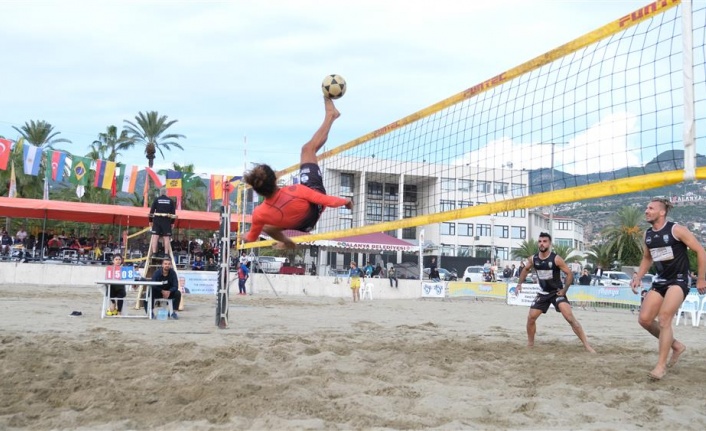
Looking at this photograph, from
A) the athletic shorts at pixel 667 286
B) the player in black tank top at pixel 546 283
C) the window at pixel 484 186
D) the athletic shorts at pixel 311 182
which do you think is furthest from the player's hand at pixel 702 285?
the window at pixel 484 186

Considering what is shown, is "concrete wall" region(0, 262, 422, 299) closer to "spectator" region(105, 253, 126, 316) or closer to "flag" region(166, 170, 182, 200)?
"flag" region(166, 170, 182, 200)

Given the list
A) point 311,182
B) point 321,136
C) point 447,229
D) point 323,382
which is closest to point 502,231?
point 447,229

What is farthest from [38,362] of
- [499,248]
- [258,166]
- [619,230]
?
[499,248]

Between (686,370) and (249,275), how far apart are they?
1613cm

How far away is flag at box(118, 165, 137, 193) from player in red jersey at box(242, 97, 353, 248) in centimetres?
1837

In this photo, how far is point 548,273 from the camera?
7562 millimetres

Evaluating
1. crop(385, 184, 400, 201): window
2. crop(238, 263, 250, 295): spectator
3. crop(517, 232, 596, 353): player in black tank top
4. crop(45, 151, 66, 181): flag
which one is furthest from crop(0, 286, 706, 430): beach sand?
crop(45, 151, 66, 181): flag

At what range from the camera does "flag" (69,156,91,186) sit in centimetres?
2167

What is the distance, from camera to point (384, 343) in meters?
7.25

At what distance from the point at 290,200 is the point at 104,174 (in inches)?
741

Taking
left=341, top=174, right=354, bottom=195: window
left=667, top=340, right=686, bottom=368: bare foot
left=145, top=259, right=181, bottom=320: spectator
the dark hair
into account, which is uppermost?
left=341, top=174, right=354, bottom=195: window

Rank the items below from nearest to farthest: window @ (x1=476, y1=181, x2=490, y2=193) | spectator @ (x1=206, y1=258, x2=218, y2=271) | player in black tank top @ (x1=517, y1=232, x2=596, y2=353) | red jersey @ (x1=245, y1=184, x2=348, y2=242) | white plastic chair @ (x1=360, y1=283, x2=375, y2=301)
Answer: red jersey @ (x1=245, y1=184, x2=348, y2=242), player in black tank top @ (x1=517, y1=232, x2=596, y2=353), window @ (x1=476, y1=181, x2=490, y2=193), white plastic chair @ (x1=360, y1=283, x2=375, y2=301), spectator @ (x1=206, y1=258, x2=218, y2=271)

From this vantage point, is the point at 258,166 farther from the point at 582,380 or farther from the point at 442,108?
the point at 442,108

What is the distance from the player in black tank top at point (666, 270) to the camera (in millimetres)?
5363
